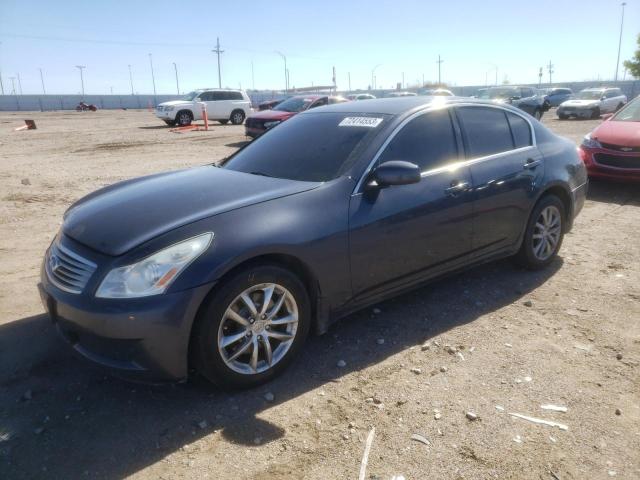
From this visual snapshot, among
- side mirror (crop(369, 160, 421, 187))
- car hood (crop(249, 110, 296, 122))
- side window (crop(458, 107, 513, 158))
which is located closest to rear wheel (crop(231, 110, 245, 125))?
car hood (crop(249, 110, 296, 122))

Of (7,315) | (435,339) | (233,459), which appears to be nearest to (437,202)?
(435,339)

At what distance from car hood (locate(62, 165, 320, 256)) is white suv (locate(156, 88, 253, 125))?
22.2m

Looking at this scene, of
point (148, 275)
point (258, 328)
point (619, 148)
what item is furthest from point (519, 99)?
point (148, 275)

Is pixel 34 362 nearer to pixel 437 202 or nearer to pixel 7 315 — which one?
pixel 7 315

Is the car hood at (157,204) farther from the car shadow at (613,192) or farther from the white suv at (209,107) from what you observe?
the white suv at (209,107)

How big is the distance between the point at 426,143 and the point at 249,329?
195 centimetres

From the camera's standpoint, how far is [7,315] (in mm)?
3961

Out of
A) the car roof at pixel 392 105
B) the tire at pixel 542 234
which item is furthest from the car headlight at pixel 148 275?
the tire at pixel 542 234

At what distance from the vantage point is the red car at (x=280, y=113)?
15711 mm

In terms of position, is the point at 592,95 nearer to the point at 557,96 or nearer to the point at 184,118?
the point at 557,96

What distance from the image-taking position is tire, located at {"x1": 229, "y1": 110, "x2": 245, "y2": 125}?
26406 millimetres

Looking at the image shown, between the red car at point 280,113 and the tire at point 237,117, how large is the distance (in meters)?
9.26

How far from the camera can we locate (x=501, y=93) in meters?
24.2

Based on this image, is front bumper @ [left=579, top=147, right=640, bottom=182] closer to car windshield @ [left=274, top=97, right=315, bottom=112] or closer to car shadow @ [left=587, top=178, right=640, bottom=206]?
car shadow @ [left=587, top=178, right=640, bottom=206]
